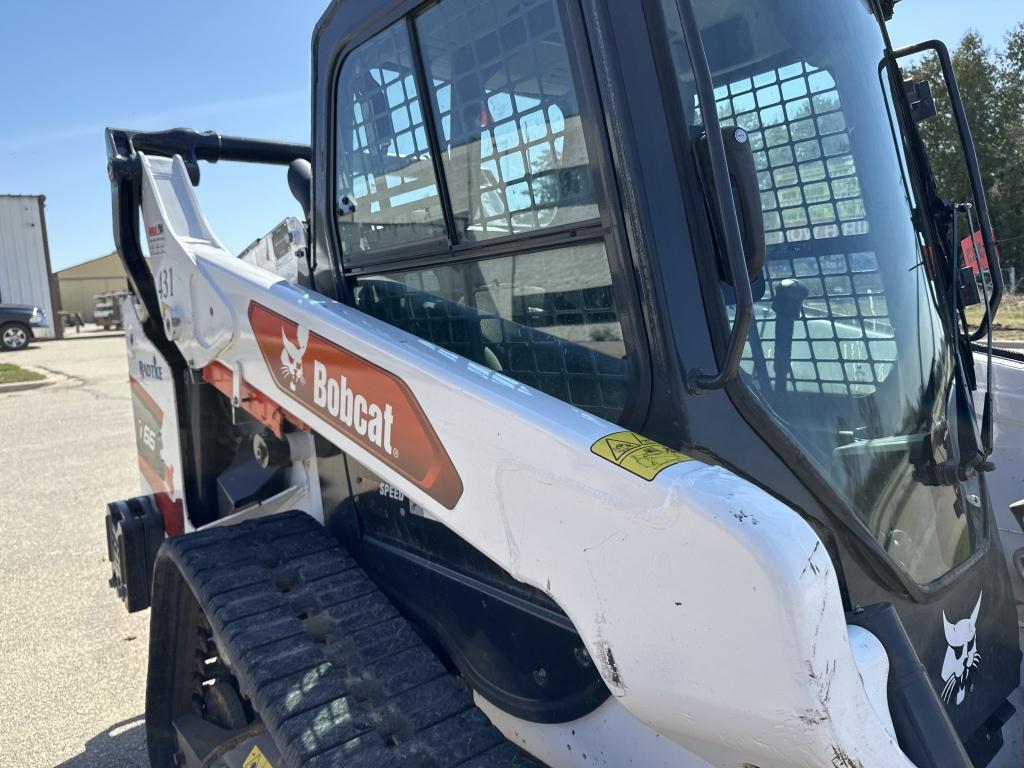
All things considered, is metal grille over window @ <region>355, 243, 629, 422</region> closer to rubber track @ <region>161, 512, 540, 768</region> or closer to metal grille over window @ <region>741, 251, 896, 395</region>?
metal grille over window @ <region>741, 251, 896, 395</region>

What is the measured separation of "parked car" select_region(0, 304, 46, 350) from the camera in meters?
23.1

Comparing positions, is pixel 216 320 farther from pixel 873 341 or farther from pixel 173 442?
pixel 873 341

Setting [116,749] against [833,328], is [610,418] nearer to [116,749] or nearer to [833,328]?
[833,328]

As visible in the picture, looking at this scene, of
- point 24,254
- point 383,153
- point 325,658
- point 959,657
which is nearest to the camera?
point 959,657

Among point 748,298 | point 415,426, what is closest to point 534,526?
point 415,426

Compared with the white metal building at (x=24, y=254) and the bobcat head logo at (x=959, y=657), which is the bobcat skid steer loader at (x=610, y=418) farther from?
the white metal building at (x=24, y=254)

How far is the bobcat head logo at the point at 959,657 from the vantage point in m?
1.76

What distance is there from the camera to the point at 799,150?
67.0 inches

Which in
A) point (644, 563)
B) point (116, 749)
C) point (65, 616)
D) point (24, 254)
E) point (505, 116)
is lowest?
point (116, 749)

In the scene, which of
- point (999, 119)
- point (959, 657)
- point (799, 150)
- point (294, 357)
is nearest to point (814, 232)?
point (799, 150)

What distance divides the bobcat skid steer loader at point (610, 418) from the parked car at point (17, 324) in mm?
24013

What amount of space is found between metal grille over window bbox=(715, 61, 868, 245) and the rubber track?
1137mm

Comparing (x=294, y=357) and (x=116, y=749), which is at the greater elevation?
(x=294, y=357)

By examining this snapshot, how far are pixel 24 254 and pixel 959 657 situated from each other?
28997mm
